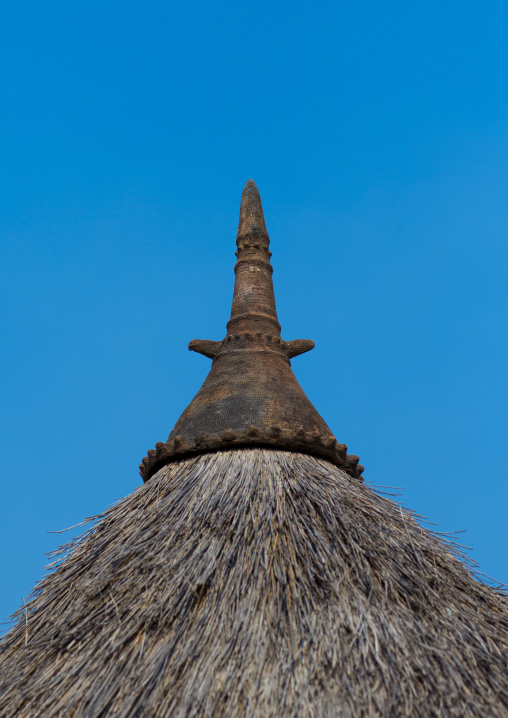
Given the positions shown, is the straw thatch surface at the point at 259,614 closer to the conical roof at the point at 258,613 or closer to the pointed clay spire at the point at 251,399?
the conical roof at the point at 258,613

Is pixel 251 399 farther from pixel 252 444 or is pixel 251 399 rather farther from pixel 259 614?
pixel 259 614

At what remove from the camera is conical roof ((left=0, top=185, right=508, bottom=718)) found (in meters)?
2.74

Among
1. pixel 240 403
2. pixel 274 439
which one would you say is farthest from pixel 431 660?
pixel 240 403

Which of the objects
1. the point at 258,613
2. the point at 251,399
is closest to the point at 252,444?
the point at 251,399

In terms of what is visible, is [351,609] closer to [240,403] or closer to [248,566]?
[248,566]

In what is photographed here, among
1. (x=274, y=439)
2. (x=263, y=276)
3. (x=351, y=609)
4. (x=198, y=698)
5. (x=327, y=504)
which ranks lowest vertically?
(x=198, y=698)

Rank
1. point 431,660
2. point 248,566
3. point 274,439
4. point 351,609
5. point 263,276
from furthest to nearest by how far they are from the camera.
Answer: point 263,276
point 274,439
point 248,566
point 351,609
point 431,660

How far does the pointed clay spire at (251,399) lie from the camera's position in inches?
170

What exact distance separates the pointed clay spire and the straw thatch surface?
24cm

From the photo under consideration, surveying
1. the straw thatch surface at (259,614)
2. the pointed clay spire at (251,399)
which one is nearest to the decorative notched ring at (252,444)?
the pointed clay spire at (251,399)

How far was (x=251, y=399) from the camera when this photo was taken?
14.9ft

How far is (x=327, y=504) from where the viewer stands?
3738 mm

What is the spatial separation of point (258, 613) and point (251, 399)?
171 centimetres

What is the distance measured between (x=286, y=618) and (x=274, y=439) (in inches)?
54.0
